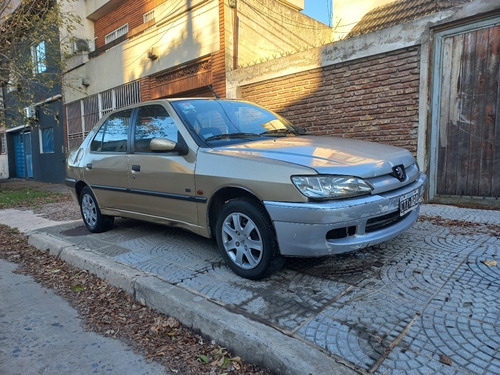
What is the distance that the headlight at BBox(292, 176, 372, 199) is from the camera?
247 cm

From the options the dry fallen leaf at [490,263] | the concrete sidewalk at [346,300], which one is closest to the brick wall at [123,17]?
the concrete sidewalk at [346,300]

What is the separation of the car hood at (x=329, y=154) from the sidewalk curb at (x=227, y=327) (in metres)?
1.19

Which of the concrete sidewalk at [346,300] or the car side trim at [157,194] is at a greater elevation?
the car side trim at [157,194]

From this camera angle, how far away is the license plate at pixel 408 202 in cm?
281

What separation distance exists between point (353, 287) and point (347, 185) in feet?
2.65

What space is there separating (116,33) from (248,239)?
13.3m

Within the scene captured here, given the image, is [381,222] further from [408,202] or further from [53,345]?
[53,345]

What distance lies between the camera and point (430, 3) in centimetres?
788

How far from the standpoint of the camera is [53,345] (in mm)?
2389

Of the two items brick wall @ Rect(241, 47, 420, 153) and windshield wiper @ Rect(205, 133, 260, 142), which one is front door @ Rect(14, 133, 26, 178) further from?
windshield wiper @ Rect(205, 133, 260, 142)

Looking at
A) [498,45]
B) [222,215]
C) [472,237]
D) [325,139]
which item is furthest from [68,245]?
[498,45]

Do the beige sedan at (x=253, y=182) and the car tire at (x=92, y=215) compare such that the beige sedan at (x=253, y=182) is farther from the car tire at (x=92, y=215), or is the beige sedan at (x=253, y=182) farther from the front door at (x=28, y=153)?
the front door at (x=28, y=153)

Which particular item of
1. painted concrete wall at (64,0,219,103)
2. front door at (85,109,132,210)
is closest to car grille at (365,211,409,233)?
front door at (85,109,132,210)

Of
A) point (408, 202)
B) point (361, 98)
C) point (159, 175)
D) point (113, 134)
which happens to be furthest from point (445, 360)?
point (361, 98)
